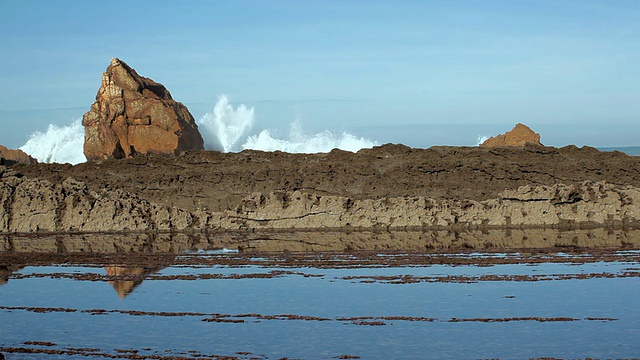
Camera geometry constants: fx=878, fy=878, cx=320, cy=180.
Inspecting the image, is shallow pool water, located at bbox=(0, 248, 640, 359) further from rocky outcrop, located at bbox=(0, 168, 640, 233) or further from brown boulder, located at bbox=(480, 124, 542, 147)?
brown boulder, located at bbox=(480, 124, 542, 147)

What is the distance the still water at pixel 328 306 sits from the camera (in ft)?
46.3

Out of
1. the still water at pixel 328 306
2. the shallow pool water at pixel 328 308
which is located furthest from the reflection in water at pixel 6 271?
the shallow pool water at pixel 328 308

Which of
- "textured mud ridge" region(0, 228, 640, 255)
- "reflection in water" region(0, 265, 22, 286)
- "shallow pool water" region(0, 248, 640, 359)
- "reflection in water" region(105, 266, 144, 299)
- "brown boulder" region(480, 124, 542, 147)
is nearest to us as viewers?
"shallow pool water" region(0, 248, 640, 359)

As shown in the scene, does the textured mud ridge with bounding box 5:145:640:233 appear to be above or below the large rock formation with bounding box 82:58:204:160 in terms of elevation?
below

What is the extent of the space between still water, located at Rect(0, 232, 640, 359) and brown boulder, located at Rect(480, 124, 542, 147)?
33730 millimetres

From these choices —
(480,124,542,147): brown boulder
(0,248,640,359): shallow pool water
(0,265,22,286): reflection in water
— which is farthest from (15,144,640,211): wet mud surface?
(0,248,640,359): shallow pool water

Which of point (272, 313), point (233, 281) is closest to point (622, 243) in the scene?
point (233, 281)

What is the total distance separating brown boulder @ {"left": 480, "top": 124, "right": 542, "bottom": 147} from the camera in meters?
59.6

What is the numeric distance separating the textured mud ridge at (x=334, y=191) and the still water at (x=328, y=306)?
10.8 meters

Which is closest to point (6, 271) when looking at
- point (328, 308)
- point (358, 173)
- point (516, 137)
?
point (328, 308)

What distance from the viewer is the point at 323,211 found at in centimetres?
3831

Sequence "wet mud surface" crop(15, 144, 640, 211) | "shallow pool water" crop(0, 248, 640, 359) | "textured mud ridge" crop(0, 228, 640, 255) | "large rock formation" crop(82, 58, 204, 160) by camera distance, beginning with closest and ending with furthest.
Result: 1. "shallow pool water" crop(0, 248, 640, 359)
2. "textured mud ridge" crop(0, 228, 640, 255)
3. "wet mud surface" crop(15, 144, 640, 211)
4. "large rock formation" crop(82, 58, 204, 160)

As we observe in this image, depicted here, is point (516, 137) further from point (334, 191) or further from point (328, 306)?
point (328, 306)

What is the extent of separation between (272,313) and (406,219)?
68.0 feet
